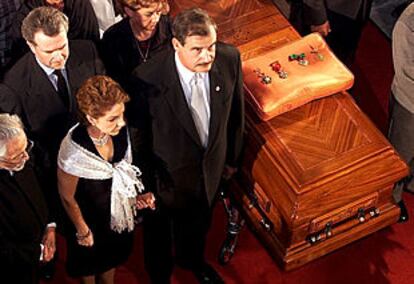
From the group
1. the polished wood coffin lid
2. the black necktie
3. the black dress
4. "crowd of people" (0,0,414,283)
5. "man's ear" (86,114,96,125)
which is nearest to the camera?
"man's ear" (86,114,96,125)

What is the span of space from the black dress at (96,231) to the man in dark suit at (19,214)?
14 centimetres

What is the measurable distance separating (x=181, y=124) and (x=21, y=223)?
0.76 metres

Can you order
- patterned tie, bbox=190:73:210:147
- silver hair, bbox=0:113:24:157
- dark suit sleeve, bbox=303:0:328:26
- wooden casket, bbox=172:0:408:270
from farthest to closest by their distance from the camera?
dark suit sleeve, bbox=303:0:328:26 < wooden casket, bbox=172:0:408:270 < patterned tie, bbox=190:73:210:147 < silver hair, bbox=0:113:24:157

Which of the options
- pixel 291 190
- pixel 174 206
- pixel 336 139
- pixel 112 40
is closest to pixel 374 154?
pixel 336 139

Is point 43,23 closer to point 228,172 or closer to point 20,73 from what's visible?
point 20,73

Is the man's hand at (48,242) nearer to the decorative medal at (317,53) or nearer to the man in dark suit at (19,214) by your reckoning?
the man in dark suit at (19,214)

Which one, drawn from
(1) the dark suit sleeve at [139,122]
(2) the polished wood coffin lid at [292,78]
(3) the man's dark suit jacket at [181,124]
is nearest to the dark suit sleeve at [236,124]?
(3) the man's dark suit jacket at [181,124]

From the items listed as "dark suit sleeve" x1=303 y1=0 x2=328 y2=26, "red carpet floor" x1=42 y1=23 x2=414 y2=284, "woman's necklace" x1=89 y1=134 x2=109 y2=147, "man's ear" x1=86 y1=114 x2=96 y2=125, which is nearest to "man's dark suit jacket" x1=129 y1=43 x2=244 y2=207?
A: "woman's necklace" x1=89 y1=134 x2=109 y2=147

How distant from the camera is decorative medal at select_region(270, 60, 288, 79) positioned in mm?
3797

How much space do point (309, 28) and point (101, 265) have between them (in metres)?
1.95

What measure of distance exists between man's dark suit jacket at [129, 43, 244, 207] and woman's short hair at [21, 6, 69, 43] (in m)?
0.36

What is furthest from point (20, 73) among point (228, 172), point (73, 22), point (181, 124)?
point (228, 172)

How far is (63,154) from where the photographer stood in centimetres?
309

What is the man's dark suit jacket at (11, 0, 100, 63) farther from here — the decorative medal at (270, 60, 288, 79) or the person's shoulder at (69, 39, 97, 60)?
the decorative medal at (270, 60, 288, 79)
